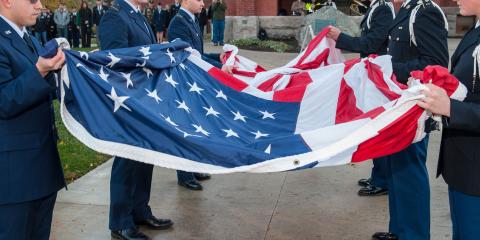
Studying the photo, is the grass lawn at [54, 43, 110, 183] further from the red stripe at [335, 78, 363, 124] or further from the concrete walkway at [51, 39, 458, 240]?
the red stripe at [335, 78, 363, 124]

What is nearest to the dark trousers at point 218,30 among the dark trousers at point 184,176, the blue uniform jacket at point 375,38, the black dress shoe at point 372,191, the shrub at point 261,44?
the shrub at point 261,44

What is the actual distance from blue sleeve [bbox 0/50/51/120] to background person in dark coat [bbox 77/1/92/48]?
2178 centimetres

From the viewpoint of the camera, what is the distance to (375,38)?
18.1 feet

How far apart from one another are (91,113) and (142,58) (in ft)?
2.57

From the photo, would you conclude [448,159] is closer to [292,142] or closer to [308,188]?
[292,142]

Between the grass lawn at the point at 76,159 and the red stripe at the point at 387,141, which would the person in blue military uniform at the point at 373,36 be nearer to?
the red stripe at the point at 387,141

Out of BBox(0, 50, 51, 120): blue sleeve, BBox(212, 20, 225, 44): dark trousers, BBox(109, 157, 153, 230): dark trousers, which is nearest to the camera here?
BBox(0, 50, 51, 120): blue sleeve

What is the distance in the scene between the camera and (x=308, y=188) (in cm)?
591

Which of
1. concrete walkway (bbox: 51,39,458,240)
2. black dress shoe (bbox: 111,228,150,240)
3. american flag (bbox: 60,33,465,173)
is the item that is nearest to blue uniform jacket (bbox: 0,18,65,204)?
american flag (bbox: 60,33,465,173)

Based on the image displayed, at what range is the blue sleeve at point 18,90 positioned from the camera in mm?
2857

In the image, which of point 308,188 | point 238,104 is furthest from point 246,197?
point 238,104

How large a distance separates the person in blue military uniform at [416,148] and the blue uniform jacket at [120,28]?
6.77ft

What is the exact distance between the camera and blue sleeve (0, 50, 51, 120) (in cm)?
286

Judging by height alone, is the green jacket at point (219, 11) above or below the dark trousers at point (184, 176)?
above
